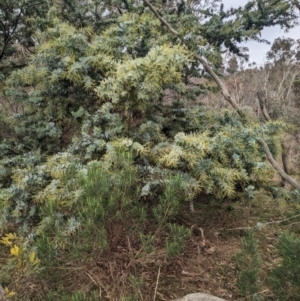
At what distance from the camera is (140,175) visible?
2.69m

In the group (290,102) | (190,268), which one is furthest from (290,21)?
(290,102)

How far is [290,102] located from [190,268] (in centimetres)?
897

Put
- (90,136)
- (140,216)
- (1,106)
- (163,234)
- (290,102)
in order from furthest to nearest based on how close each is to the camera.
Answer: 1. (290,102)
2. (1,106)
3. (90,136)
4. (163,234)
5. (140,216)

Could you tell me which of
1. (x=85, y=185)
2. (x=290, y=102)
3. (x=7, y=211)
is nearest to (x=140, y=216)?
(x=85, y=185)

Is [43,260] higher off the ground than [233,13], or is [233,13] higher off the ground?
[233,13]

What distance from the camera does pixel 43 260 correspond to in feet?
7.09

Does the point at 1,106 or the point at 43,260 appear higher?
the point at 1,106

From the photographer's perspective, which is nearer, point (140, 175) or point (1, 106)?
point (140, 175)

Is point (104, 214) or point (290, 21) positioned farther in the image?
point (290, 21)

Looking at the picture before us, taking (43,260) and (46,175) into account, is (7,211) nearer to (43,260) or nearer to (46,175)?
(46,175)

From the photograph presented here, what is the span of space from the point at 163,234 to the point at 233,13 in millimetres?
2878

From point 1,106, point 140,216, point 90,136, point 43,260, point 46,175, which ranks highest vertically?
point 1,106

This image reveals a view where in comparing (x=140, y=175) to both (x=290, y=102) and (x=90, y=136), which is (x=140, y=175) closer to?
(x=90, y=136)

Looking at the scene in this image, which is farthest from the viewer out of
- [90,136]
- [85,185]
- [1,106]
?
[1,106]
